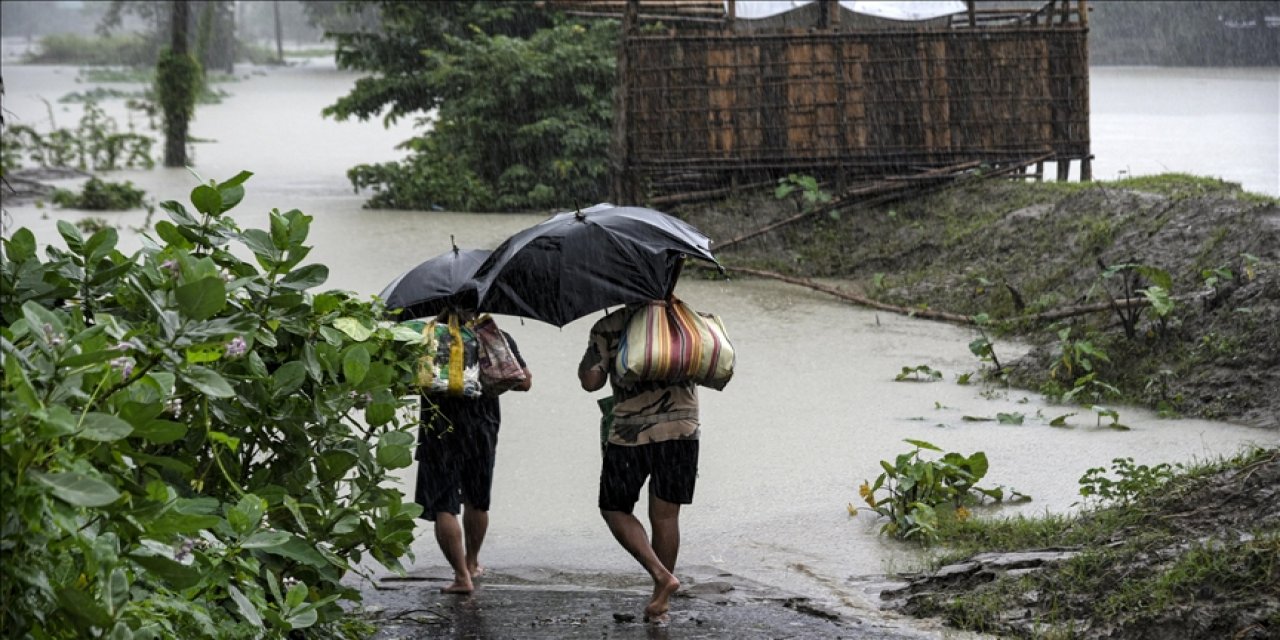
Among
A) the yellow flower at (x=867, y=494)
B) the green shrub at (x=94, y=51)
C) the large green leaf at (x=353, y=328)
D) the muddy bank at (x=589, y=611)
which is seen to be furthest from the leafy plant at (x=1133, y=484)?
the green shrub at (x=94, y=51)

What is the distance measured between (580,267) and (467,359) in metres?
0.68

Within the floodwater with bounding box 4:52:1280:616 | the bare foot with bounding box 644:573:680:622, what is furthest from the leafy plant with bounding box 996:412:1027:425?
the bare foot with bounding box 644:573:680:622

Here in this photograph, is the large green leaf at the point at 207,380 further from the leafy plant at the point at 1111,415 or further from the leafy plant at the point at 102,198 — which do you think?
the leafy plant at the point at 102,198

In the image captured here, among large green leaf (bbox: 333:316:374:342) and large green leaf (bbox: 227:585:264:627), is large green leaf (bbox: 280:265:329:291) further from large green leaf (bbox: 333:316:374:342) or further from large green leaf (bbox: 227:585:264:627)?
large green leaf (bbox: 227:585:264:627)

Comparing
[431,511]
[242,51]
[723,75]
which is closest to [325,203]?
[723,75]

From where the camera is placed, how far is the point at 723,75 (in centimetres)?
1442

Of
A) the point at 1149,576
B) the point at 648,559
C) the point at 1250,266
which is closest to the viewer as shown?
the point at 1149,576

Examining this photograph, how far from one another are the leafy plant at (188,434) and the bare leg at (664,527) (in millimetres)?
1233

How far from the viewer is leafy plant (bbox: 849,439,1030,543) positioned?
248 inches

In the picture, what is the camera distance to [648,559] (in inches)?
207

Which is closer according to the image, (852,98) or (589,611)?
(589,611)

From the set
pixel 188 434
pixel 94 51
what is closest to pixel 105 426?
pixel 188 434

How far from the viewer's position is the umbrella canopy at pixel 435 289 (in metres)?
5.67

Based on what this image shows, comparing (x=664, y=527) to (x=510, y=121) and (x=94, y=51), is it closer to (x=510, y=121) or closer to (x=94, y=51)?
(x=510, y=121)
